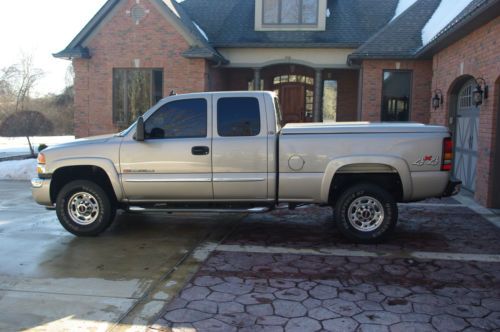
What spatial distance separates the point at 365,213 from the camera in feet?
21.8

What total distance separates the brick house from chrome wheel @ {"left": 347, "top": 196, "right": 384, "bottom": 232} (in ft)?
19.6

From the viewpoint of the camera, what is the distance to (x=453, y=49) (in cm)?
1193

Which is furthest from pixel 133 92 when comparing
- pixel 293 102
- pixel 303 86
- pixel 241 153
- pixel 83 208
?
pixel 241 153

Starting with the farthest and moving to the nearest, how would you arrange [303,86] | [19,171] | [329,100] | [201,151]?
→ [329,100]
[303,86]
[19,171]
[201,151]

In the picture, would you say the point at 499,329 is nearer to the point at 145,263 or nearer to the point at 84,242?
the point at 145,263

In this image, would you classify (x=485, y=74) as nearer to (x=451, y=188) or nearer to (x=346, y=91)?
(x=451, y=188)

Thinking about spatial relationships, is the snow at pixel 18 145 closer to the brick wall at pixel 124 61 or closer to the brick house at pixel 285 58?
the brick wall at pixel 124 61

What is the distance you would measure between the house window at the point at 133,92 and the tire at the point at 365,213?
1116 cm

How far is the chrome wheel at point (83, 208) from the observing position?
22.9 ft

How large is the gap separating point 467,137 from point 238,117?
22.4 feet

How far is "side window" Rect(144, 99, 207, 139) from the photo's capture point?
268 inches

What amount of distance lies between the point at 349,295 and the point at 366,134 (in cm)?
237

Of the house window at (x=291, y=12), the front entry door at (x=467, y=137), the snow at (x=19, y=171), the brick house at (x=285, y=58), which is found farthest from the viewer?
the house window at (x=291, y=12)

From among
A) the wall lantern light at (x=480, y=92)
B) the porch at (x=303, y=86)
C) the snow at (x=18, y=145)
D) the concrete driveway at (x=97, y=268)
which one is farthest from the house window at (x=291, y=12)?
the concrete driveway at (x=97, y=268)
